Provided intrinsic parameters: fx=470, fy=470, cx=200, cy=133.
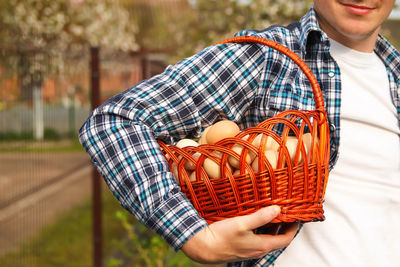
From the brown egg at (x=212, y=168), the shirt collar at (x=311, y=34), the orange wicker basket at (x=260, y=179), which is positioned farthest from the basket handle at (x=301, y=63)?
the brown egg at (x=212, y=168)

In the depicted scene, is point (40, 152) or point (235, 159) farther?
point (40, 152)

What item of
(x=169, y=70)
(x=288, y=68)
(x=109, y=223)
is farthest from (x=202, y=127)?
(x=109, y=223)

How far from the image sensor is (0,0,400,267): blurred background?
3596 mm

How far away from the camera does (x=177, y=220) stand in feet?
3.89

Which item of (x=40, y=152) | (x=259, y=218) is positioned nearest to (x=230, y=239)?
(x=259, y=218)

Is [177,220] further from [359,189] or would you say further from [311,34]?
[311,34]

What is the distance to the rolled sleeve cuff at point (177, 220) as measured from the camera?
1181 millimetres

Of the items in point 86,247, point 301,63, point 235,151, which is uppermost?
point 301,63

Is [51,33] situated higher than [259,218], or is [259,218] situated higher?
[259,218]

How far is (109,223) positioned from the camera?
20.1ft

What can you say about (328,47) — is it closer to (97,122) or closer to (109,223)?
(97,122)

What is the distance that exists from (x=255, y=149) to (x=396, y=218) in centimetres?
76

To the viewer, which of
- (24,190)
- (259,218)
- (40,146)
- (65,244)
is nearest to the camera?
(259,218)

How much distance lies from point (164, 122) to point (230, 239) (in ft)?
1.30
